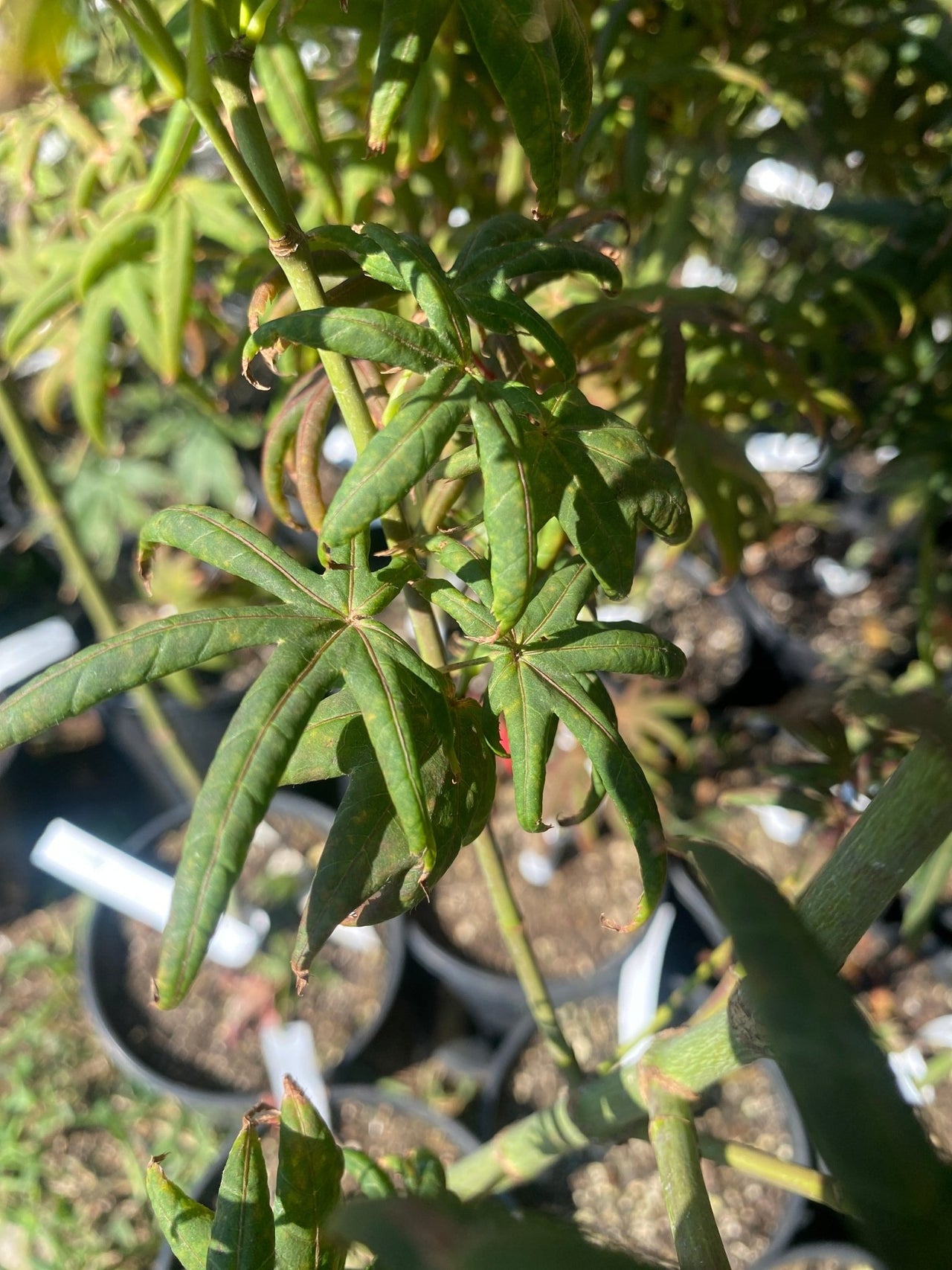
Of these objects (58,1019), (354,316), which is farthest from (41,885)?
(354,316)

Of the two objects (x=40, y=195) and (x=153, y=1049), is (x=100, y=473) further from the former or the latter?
(x=153, y=1049)

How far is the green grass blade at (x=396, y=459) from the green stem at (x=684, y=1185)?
0.50m

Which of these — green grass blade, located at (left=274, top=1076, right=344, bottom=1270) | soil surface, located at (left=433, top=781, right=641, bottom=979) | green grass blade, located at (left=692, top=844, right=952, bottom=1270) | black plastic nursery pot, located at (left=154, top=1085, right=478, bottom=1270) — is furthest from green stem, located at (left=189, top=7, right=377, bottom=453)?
soil surface, located at (left=433, top=781, right=641, bottom=979)

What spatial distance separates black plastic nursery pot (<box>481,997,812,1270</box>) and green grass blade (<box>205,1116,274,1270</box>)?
0.86 metres

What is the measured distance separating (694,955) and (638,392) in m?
1.06

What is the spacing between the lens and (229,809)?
45cm

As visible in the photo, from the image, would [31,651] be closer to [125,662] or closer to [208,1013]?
[208,1013]

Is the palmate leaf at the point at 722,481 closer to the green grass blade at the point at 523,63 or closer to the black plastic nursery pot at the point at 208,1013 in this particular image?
the green grass blade at the point at 523,63

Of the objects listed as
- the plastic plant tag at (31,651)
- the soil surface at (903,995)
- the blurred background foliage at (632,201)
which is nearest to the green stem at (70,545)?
the blurred background foliage at (632,201)

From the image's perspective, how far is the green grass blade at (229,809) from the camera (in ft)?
1.42

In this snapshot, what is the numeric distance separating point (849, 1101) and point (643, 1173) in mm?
1273

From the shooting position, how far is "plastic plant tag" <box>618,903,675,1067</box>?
1.26 m

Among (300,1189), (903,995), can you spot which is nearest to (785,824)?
(903,995)

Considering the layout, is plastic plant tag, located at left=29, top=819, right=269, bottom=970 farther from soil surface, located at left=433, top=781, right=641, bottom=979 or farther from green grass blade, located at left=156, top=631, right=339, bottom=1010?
green grass blade, located at left=156, top=631, right=339, bottom=1010
